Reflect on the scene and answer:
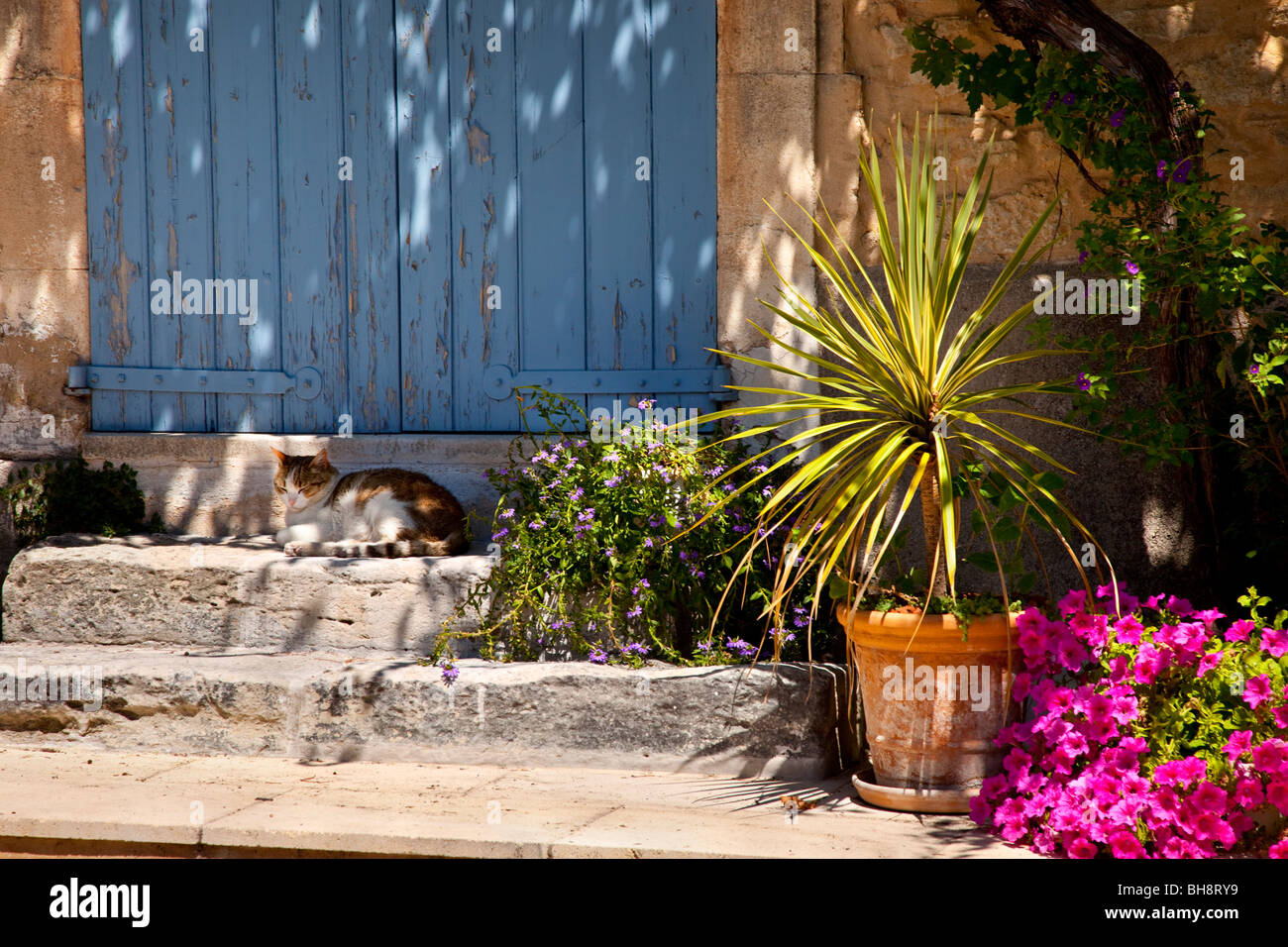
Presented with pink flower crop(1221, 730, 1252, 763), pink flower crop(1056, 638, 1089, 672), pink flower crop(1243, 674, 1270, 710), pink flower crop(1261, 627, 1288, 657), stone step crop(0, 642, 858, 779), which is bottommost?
stone step crop(0, 642, 858, 779)

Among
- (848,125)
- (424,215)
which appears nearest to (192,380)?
(424,215)

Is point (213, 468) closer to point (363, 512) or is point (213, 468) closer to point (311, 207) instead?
point (363, 512)

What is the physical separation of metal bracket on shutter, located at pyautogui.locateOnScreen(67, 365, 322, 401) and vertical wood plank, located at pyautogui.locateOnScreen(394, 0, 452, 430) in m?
0.38

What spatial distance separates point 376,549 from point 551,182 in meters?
1.44

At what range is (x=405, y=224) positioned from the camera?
4383mm

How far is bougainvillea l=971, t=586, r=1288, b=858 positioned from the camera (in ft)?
8.87

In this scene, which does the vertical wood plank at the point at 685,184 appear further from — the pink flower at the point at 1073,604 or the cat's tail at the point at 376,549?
the pink flower at the point at 1073,604

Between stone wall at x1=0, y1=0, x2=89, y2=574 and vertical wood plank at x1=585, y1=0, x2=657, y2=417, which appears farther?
stone wall at x1=0, y1=0, x2=89, y2=574

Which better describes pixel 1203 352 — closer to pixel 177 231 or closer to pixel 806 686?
pixel 806 686

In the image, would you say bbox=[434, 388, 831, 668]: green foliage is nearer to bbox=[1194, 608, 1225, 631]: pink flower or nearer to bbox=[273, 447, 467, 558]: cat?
bbox=[273, 447, 467, 558]: cat

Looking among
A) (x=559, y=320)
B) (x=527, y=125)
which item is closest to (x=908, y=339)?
(x=559, y=320)

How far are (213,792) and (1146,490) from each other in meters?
3.02

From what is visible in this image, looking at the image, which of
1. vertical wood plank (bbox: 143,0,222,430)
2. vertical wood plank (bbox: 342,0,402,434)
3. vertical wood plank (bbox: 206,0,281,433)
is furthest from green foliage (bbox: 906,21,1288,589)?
vertical wood plank (bbox: 143,0,222,430)

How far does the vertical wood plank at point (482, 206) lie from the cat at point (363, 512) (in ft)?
1.33
